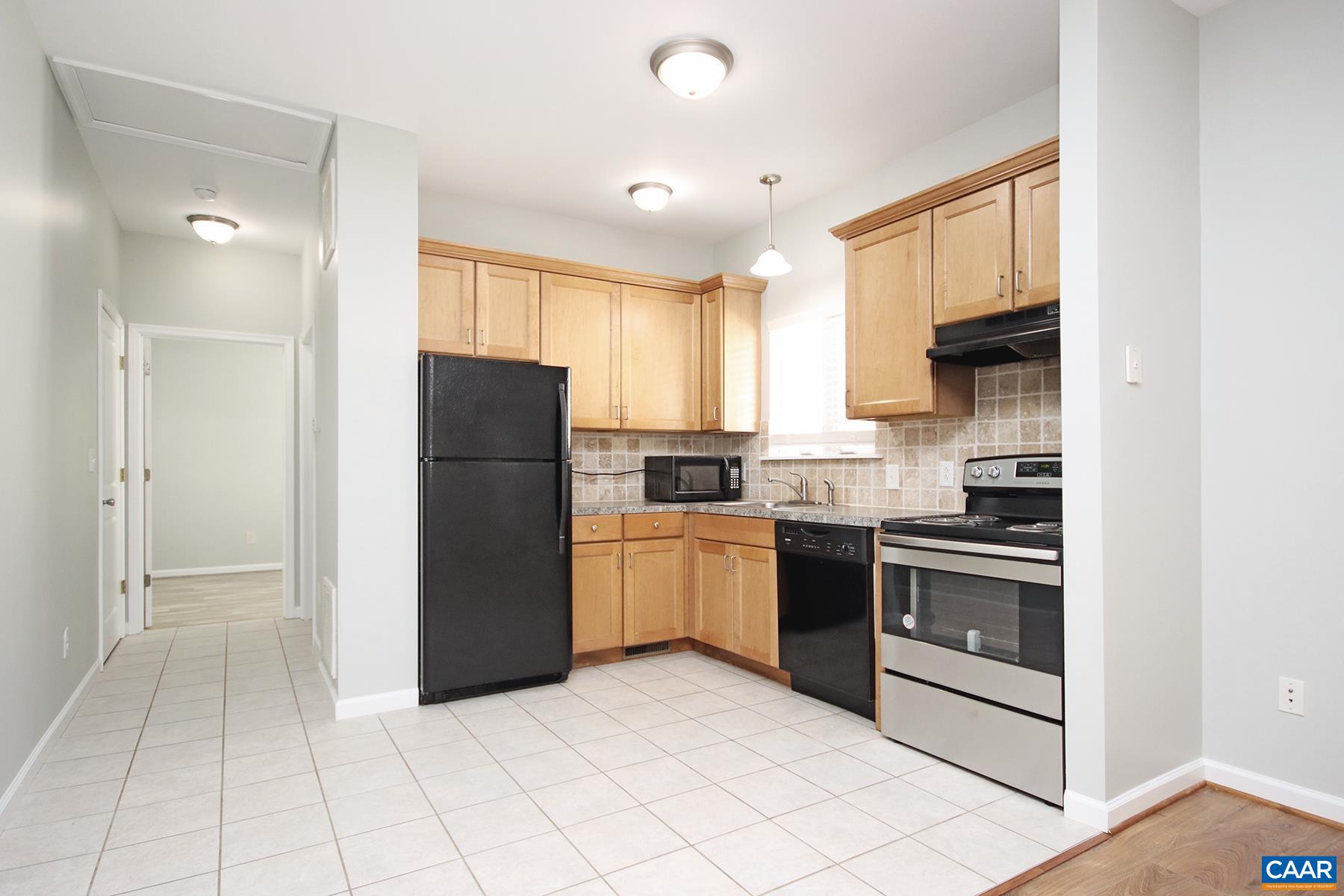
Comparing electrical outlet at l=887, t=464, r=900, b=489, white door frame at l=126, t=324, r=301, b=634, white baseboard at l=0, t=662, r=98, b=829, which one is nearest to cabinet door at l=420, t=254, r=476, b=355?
white door frame at l=126, t=324, r=301, b=634

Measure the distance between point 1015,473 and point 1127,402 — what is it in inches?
23.4

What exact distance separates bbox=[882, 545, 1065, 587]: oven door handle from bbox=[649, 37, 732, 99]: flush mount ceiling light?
75.0 inches

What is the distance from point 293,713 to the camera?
325 centimetres

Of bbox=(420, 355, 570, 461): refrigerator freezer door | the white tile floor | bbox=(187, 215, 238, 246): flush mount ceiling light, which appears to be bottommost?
the white tile floor

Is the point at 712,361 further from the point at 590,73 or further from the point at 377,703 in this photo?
the point at 377,703

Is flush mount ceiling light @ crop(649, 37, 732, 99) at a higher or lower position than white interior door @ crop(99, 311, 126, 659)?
higher

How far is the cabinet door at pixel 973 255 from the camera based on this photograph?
2746 mm

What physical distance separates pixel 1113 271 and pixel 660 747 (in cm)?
225

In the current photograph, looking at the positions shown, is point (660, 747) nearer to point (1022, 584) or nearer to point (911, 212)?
point (1022, 584)

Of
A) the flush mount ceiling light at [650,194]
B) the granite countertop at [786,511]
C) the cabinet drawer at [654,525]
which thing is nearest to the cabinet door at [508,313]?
the flush mount ceiling light at [650,194]

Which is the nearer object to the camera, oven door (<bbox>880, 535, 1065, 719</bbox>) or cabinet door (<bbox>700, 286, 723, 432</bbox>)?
oven door (<bbox>880, 535, 1065, 719</bbox>)

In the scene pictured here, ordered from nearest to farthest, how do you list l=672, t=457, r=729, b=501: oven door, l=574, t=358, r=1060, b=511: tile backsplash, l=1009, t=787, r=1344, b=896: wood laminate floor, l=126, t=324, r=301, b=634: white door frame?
1. l=1009, t=787, r=1344, b=896: wood laminate floor
2. l=574, t=358, r=1060, b=511: tile backsplash
3. l=672, t=457, r=729, b=501: oven door
4. l=126, t=324, r=301, b=634: white door frame

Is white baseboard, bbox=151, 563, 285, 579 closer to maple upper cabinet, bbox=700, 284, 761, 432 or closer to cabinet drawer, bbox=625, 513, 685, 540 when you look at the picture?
cabinet drawer, bbox=625, 513, 685, 540

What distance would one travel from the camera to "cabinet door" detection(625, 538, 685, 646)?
13.2 ft
